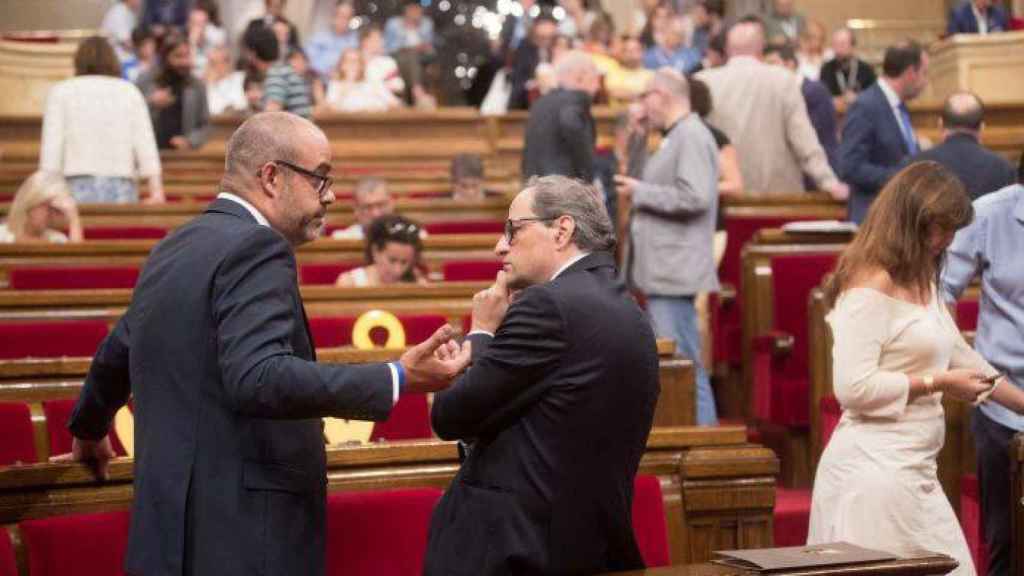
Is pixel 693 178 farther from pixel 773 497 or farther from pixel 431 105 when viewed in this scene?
pixel 431 105

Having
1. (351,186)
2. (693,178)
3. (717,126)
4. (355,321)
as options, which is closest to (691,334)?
(693,178)

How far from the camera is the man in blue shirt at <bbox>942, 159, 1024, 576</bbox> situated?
4.58m

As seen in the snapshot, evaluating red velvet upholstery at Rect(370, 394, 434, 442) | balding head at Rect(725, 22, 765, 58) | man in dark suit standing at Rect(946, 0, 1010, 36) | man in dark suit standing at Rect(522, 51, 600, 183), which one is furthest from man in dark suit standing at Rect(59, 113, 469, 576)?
man in dark suit standing at Rect(946, 0, 1010, 36)

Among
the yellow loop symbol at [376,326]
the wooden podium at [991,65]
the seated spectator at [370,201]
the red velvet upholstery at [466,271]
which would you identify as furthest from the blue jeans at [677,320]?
the wooden podium at [991,65]

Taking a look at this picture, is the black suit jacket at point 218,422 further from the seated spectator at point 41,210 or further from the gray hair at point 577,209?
the seated spectator at point 41,210

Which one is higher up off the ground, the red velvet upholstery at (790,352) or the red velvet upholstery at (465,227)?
the red velvet upholstery at (465,227)

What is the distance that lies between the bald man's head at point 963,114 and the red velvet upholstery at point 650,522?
10.8ft

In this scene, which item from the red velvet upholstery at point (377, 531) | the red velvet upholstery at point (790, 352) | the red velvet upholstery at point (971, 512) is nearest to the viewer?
the red velvet upholstery at point (377, 531)

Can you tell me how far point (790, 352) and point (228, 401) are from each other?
4.17m

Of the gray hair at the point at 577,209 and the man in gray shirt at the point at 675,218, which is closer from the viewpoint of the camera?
the gray hair at the point at 577,209

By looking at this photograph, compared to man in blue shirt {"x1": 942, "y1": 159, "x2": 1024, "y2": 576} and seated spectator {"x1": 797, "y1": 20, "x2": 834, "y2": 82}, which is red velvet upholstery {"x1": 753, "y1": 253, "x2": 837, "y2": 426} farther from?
seated spectator {"x1": 797, "y1": 20, "x2": 834, "y2": 82}

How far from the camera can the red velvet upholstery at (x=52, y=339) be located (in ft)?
18.5

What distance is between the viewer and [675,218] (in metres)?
6.79

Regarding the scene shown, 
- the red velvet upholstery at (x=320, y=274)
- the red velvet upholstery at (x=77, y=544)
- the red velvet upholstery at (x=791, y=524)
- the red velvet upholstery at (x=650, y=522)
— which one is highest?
the red velvet upholstery at (x=320, y=274)
